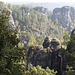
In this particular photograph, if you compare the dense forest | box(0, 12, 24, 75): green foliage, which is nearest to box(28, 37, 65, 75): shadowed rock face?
the dense forest

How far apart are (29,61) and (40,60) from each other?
4884mm

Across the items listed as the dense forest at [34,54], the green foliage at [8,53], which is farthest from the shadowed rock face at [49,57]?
the green foliage at [8,53]

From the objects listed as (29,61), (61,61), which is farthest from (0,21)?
(29,61)

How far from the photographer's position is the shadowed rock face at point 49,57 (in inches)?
1472

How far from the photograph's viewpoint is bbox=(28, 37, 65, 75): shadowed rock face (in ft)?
123

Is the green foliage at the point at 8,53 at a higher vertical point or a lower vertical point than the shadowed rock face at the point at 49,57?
higher

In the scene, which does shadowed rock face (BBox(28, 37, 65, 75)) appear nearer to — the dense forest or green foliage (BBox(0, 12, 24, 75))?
the dense forest

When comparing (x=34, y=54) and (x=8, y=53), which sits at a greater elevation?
(x=8, y=53)

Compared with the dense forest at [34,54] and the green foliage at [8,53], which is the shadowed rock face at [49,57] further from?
the green foliage at [8,53]

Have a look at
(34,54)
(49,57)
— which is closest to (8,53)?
(49,57)

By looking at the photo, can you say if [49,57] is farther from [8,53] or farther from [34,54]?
[8,53]

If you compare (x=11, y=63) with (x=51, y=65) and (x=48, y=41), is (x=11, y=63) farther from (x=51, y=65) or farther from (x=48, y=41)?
(x=48, y=41)

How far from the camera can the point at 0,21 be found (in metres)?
10.9

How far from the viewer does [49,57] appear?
4119 cm
